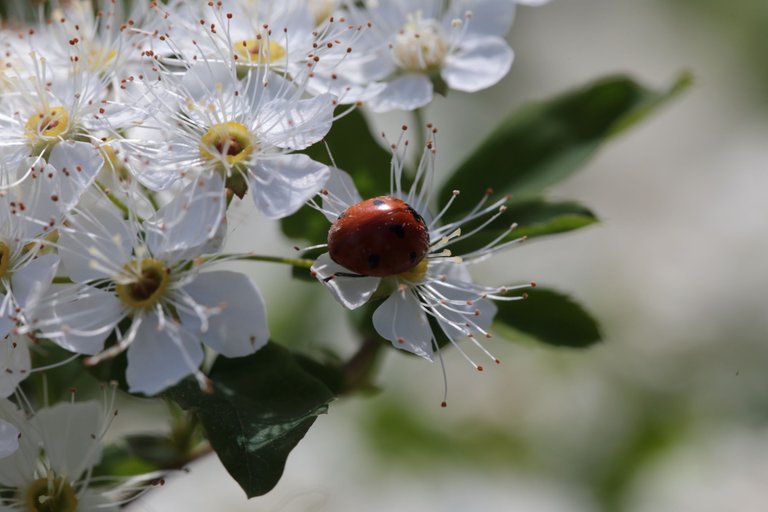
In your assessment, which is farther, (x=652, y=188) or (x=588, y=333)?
(x=652, y=188)

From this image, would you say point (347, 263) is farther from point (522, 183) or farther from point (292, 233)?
point (522, 183)

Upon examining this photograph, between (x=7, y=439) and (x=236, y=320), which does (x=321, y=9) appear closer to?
(x=236, y=320)

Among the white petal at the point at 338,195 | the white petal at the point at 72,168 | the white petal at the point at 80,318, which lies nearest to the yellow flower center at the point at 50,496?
the white petal at the point at 80,318

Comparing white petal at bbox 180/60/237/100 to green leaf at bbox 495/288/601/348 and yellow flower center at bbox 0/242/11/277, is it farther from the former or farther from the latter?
green leaf at bbox 495/288/601/348

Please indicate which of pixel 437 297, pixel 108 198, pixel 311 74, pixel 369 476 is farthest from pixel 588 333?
pixel 369 476

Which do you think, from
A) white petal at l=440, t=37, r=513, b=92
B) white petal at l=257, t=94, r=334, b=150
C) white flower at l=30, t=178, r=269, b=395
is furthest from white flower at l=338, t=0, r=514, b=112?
white flower at l=30, t=178, r=269, b=395

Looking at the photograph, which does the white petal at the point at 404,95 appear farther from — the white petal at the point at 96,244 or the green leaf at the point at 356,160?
the white petal at the point at 96,244
